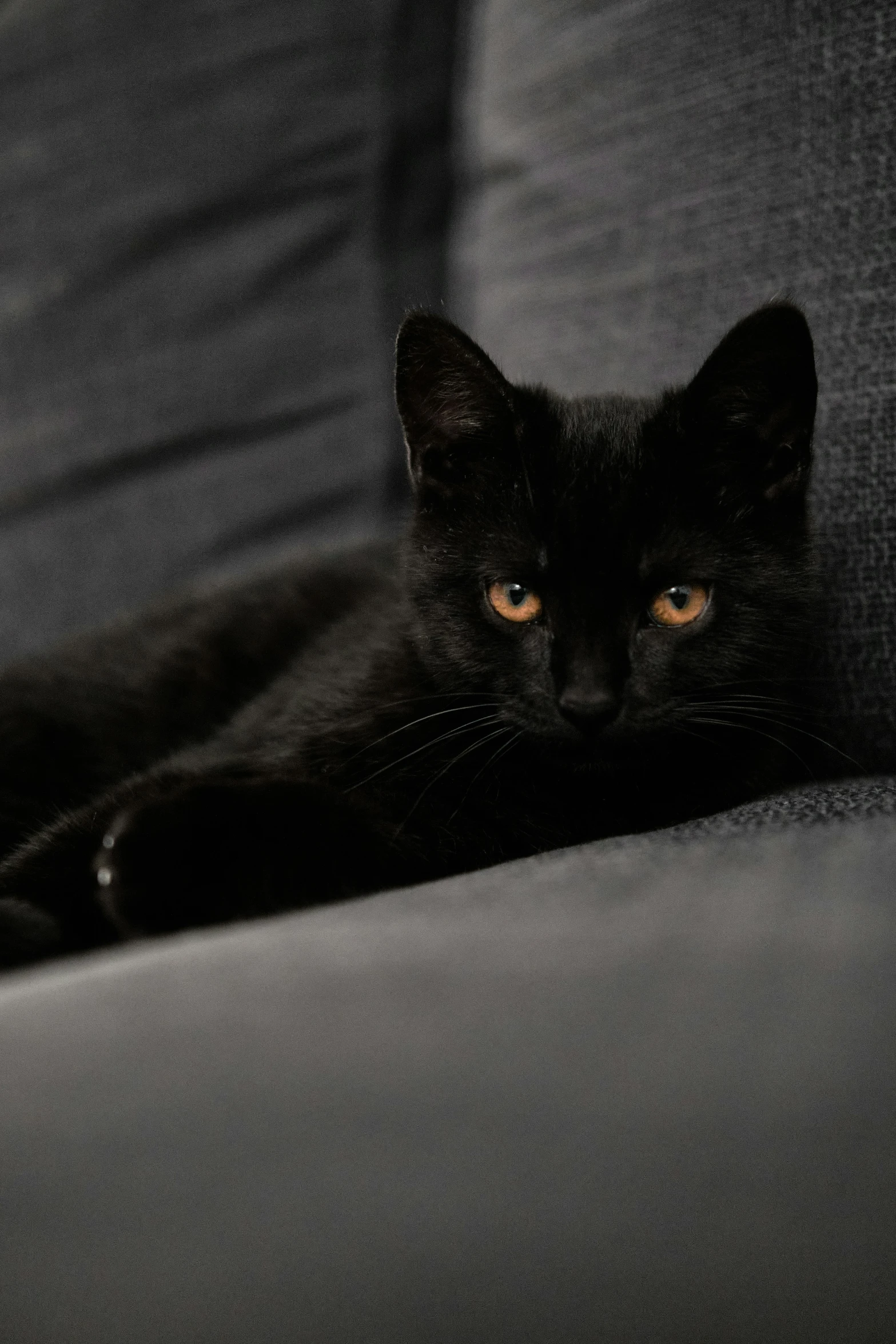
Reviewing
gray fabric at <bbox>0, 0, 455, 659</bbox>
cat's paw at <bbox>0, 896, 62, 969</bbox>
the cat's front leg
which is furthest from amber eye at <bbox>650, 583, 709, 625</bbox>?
gray fabric at <bbox>0, 0, 455, 659</bbox>

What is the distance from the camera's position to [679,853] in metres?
0.64

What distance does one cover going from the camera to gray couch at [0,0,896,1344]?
1.70 ft

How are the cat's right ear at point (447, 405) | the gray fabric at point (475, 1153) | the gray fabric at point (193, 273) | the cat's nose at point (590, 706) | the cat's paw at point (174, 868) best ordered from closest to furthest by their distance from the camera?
the gray fabric at point (475, 1153), the cat's paw at point (174, 868), the cat's nose at point (590, 706), the cat's right ear at point (447, 405), the gray fabric at point (193, 273)

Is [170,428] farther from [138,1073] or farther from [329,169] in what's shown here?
[138,1073]

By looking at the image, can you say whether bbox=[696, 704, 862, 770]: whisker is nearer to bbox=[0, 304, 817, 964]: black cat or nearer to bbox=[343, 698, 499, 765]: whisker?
bbox=[0, 304, 817, 964]: black cat

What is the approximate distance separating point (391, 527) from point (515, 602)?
723 mm

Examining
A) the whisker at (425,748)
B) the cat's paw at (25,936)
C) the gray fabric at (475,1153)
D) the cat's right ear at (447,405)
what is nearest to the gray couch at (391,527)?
the gray fabric at (475,1153)

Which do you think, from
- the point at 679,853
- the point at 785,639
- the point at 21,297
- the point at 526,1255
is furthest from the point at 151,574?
the point at 526,1255

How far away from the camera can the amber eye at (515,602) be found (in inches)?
34.9

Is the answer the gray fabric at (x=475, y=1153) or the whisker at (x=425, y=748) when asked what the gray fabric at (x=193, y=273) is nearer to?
the whisker at (x=425, y=748)

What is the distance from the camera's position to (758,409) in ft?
2.92

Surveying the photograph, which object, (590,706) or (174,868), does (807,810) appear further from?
(174,868)

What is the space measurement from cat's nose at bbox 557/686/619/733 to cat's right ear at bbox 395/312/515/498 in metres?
0.25

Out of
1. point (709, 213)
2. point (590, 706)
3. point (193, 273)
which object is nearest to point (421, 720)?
point (590, 706)
